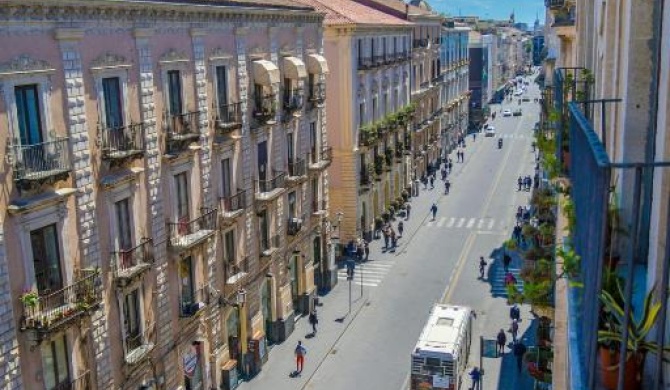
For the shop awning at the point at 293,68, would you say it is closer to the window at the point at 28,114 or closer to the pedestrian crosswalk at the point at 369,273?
the pedestrian crosswalk at the point at 369,273

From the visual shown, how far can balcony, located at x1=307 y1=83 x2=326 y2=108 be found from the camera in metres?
40.7

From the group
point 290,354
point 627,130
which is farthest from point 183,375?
point 627,130

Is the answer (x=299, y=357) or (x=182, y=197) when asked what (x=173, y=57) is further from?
(x=299, y=357)

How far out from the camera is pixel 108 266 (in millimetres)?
22859

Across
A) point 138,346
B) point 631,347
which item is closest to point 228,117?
point 138,346

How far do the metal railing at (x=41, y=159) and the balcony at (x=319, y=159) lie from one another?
70.2 ft

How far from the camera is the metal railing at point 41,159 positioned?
1886 cm

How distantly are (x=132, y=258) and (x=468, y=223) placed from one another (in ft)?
125

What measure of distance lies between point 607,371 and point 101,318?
18.8 meters

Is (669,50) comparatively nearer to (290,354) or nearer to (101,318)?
(101,318)

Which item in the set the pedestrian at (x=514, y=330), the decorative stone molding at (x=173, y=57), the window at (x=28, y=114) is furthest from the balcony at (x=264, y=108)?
the pedestrian at (x=514, y=330)

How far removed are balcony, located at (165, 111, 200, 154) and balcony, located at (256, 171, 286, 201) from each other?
6.80 metres

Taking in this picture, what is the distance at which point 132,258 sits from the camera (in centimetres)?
2394

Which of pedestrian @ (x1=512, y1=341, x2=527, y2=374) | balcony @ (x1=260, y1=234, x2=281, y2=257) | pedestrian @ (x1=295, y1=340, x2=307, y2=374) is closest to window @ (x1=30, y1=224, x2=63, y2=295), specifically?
pedestrian @ (x1=295, y1=340, x2=307, y2=374)
